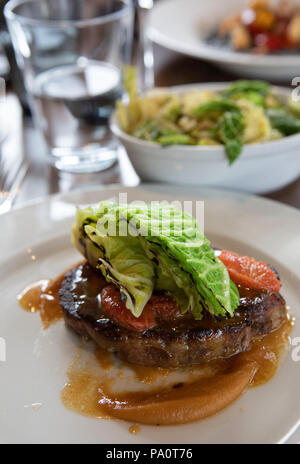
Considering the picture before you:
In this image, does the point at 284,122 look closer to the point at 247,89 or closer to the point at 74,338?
the point at 247,89

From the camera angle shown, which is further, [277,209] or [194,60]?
[194,60]

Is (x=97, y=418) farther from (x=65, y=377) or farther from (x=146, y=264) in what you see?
(x=146, y=264)

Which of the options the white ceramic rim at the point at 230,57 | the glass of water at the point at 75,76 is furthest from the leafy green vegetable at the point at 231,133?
the white ceramic rim at the point at 230,57

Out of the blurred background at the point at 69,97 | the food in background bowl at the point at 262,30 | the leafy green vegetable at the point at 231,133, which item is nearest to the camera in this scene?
the leafy green vegetable at the point at 231,133

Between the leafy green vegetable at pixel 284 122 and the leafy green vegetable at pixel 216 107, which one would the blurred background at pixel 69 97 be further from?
the leafy green vegetable at pixel 216 107

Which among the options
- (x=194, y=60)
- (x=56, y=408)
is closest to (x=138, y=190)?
(x=56, y=408)

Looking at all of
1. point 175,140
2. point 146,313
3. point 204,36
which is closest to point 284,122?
point 175,140

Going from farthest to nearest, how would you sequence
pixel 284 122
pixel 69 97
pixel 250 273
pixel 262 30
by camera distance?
pixel 262 30 → pixel 69 97 → pixel 284 122 → pixel 250 273
